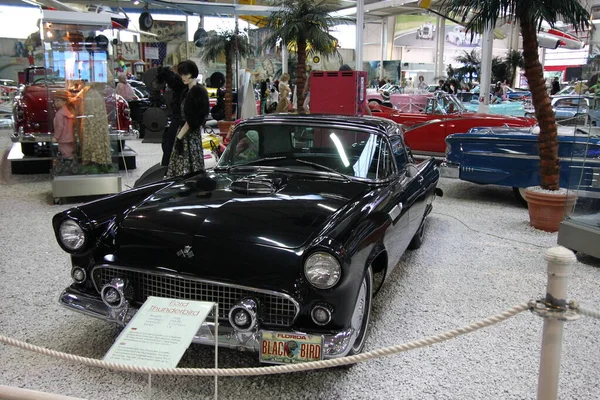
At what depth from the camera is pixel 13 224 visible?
243 inches

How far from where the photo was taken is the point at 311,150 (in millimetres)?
4156

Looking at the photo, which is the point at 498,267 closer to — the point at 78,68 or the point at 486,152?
the point at 486,152

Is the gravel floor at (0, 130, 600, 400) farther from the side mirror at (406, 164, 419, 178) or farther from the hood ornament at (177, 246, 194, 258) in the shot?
the side mirror at (406, 164, 419, 178)

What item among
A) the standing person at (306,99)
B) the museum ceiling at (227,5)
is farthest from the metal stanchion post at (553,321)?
the museum ceiling at (227,5)

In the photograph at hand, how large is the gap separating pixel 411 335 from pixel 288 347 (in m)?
1.22

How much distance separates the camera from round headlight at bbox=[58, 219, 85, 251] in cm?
316

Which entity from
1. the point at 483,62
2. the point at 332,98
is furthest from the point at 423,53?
the point at 332,98

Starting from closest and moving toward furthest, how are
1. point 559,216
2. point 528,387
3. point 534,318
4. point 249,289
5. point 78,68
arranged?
point 249,289 → point 528,387 → point 534,318 → point 559,216 → point 78,68

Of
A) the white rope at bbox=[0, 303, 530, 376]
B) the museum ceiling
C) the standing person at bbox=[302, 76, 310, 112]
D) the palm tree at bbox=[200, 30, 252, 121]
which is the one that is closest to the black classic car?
the white rope at bbox=[0, 303, 530, 376]

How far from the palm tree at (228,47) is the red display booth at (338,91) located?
4941 millimetres

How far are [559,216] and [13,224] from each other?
A: 6.24 meters

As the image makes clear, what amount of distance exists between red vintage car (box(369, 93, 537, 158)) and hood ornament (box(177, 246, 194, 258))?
24.3ft

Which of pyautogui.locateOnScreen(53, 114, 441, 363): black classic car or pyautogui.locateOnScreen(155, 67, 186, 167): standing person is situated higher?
pyautogui.locateOnScreen(155, 67, 186, 167): standing person

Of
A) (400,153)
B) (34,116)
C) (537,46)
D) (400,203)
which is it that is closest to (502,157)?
(537,46)
